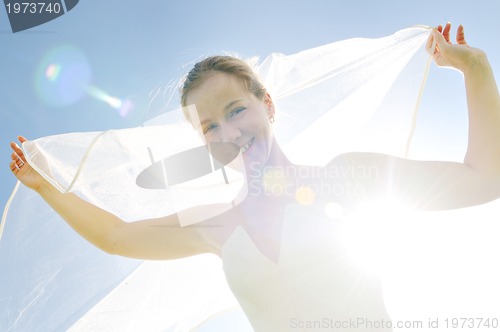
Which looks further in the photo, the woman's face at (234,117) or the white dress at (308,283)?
the woman's face at (234,117)

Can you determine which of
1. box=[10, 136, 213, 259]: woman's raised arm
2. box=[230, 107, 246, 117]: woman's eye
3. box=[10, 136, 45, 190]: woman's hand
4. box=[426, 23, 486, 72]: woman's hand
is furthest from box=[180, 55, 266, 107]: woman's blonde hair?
box=[426, 23, 486, 72]: woman's hand

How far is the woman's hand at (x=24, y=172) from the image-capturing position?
8.76 feet

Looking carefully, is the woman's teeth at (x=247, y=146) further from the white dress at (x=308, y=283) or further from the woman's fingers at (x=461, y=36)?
the woman's fingers at (x=461, y=36)

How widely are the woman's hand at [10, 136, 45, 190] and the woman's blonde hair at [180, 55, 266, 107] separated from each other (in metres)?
0.96

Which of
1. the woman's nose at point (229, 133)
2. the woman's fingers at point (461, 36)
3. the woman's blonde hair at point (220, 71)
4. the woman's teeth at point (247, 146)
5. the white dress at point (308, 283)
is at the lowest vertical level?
the white dress at point (308, 283)

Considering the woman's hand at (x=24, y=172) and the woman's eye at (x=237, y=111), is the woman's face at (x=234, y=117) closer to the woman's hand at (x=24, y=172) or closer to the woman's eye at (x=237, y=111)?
the woman's eye at (x=237, y=111)

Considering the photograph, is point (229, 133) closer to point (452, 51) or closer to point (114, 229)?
point (114, 229)

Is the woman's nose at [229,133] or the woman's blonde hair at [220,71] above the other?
the woman's blonde hair at [220,71]

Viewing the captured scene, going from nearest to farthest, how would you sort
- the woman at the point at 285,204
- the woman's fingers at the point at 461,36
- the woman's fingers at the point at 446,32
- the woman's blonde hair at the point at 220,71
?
the woman at the point at 285,204 → the woman's fingers at the point at 461,36 → the woman's fingers at the point at 446,32 → the woman's blonde hair at the point at 220,71

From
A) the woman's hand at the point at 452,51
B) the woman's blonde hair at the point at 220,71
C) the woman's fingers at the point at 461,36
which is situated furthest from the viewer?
the woman's blonde hair at the point at 220,71

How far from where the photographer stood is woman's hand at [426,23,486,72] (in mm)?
2468

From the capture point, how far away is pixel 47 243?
3057mm

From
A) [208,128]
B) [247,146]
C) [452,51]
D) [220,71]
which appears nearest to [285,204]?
[247,146]

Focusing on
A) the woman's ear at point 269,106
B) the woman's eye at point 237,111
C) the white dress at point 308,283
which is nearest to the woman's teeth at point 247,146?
the woman's eye at point 237,111
